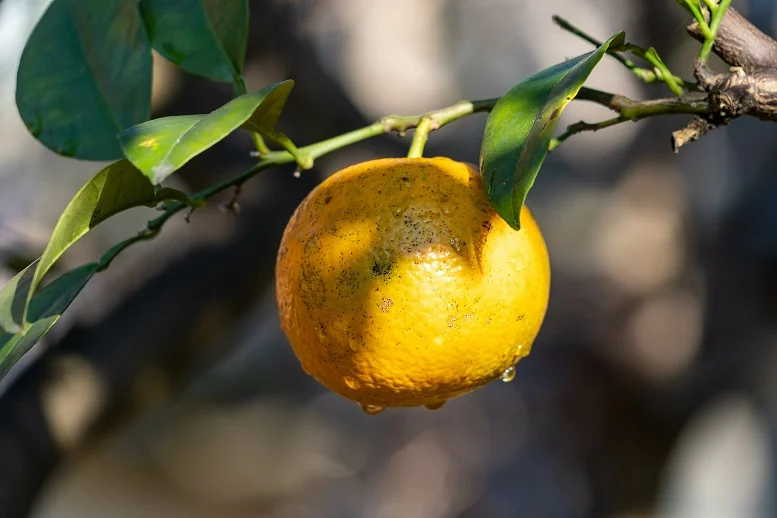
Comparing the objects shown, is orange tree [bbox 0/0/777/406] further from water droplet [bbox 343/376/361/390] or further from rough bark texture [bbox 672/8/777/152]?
water droplet [bbox 343/376/361/390]

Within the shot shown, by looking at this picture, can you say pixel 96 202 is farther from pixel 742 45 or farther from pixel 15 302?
pixel 742 45

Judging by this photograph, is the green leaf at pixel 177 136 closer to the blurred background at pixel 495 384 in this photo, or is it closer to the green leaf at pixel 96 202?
the green leaf at pixel 96 202

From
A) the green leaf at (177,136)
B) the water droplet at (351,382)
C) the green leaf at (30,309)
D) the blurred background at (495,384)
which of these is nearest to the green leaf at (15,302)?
the green leaf at (30,309)

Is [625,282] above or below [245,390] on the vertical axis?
above

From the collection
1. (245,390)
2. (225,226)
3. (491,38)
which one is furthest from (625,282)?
(245,390)

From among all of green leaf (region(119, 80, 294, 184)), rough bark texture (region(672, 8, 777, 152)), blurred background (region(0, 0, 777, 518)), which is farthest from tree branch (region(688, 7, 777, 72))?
blurred background (region(0, 0, 777, 518))

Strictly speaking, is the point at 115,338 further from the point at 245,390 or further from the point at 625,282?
the point at 245,390

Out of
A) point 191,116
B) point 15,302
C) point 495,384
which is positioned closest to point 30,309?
point 15,302
